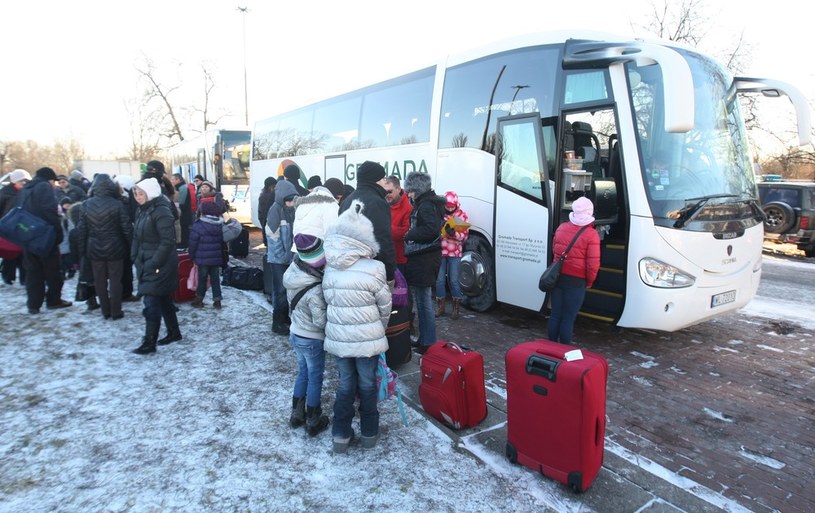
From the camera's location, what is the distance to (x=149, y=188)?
5.30 metres

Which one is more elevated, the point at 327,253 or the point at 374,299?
the point at 327,253

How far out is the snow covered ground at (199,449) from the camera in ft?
9.95

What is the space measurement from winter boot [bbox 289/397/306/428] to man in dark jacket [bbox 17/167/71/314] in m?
4.90

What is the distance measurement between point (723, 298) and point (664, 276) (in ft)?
3.17

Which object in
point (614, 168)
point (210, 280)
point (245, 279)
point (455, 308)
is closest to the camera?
point (614, 168)

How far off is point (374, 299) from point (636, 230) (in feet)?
10.7

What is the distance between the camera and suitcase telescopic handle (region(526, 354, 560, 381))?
10.00ft

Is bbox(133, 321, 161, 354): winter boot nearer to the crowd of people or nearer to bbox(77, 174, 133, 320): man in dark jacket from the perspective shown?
the crowd of people

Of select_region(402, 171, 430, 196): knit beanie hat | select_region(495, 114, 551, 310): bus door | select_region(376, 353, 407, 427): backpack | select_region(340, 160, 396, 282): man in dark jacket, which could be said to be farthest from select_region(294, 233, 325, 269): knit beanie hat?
select_region(495, 114, 551, 310): bus door

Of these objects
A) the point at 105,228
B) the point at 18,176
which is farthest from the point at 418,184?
the point at 18,176

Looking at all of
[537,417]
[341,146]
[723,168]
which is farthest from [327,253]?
[341,146]

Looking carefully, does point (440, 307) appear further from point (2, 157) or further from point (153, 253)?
point (2, 157)

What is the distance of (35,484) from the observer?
3.15m

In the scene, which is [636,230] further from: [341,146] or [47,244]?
[47,244]
